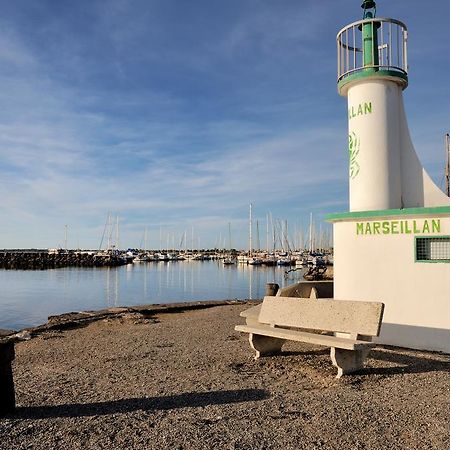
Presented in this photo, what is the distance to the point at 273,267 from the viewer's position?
81438 millimetres

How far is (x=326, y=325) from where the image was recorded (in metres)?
7.32

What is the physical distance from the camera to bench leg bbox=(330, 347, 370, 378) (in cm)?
664

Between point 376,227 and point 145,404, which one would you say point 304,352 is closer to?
point 376,227

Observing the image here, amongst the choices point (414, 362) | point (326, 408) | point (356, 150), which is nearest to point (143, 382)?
point (326, 408)

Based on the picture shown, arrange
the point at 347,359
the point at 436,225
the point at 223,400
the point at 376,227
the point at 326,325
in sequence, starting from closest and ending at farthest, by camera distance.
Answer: the point at 223,400, the point at 347,359, the point at 326,325, the point at 436,225, the point at 376,227

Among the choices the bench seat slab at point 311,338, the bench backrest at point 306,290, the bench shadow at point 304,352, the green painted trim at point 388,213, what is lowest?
the bench shadow at point 304,352

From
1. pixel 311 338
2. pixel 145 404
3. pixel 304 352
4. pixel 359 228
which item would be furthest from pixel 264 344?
pixel 359 228

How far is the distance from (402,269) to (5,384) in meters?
6.98

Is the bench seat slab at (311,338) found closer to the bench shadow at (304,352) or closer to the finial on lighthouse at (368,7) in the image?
the bench shadow at (304,352)

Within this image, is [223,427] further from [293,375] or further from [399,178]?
[399,178]

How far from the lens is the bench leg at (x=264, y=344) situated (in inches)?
316

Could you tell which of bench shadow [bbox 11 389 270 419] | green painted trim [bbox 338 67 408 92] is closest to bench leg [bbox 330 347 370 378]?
bench shadow [bbox 11 389 270 419]

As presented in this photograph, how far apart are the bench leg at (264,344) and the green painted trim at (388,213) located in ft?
9.91

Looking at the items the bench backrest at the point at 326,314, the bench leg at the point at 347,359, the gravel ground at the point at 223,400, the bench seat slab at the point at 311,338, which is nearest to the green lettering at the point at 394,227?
the gravel ground at the point at 223,400
